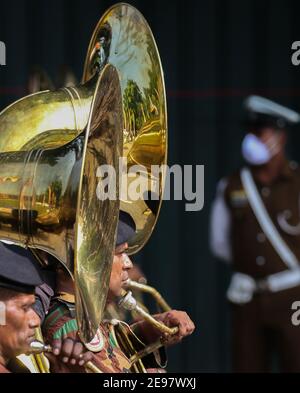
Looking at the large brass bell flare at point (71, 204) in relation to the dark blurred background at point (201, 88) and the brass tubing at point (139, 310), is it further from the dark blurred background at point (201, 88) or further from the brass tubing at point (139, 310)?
the dark blurred background at point (201, 88)

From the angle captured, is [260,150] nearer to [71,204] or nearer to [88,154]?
[88,154]

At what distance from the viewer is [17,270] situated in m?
2.29

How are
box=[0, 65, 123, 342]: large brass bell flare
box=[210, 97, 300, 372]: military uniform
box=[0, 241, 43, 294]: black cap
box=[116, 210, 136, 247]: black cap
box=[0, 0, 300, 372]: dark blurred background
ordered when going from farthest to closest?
box=[0, 0, 300, 372]: dark blurred background < box=[210, 97, 300, 372]: military uniform < box=[116, 210, 136, 247]: black cap < box=[0, 241, 43, 294]: black cap < box=[0, 65, 123, 342]: large brass bell flare

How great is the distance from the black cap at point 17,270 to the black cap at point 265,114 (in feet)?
7.43

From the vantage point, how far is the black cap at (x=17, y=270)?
2.28m

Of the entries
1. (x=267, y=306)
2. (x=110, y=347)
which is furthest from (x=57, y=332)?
(x=267, y=306)

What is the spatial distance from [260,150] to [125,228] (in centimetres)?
193

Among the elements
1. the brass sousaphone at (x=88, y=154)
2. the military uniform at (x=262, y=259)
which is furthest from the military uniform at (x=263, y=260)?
the brass sousaphone at (x=88, y=154)

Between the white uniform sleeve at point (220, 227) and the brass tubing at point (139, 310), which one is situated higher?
the white uniform sleeve at point (220, 227)

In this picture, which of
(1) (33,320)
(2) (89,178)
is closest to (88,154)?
(2) (89,178)

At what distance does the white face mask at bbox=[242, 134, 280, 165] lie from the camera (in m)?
4.52

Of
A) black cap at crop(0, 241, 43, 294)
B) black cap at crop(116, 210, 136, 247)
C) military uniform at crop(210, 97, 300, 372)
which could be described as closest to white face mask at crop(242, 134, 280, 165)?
military uniform at crop(210, 97, 300, 372)

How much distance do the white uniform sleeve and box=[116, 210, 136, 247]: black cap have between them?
→ 1800 mm

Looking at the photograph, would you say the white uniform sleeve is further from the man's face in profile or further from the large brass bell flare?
the man's face in profile
